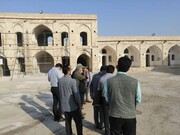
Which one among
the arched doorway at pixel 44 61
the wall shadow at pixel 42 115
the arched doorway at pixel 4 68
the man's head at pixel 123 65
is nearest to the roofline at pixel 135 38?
the arched doorway at pixel 44 61

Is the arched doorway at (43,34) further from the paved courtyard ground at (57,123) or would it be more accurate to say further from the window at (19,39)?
the paved courtyard ground at (57,123)

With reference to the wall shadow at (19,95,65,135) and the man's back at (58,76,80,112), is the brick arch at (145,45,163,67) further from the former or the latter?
the man's back at (58,76,80,112)

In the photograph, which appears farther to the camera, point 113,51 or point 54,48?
point 113,51

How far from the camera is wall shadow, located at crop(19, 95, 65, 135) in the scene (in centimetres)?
507

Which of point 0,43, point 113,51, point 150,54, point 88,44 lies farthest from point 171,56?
point 0,43

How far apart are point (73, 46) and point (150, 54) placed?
52.6 ft

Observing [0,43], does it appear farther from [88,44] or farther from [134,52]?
[134,52]

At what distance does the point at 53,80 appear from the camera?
580 centimetres

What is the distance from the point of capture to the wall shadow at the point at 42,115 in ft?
16.7

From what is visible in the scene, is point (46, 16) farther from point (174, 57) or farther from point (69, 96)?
point (174, 57)

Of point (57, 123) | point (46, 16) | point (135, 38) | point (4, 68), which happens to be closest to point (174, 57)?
point (135, 38)

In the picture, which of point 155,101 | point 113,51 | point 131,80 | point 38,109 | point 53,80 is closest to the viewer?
point 131,80

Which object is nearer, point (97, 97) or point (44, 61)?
point (97, 97)

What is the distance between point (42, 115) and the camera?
651 centimetres
